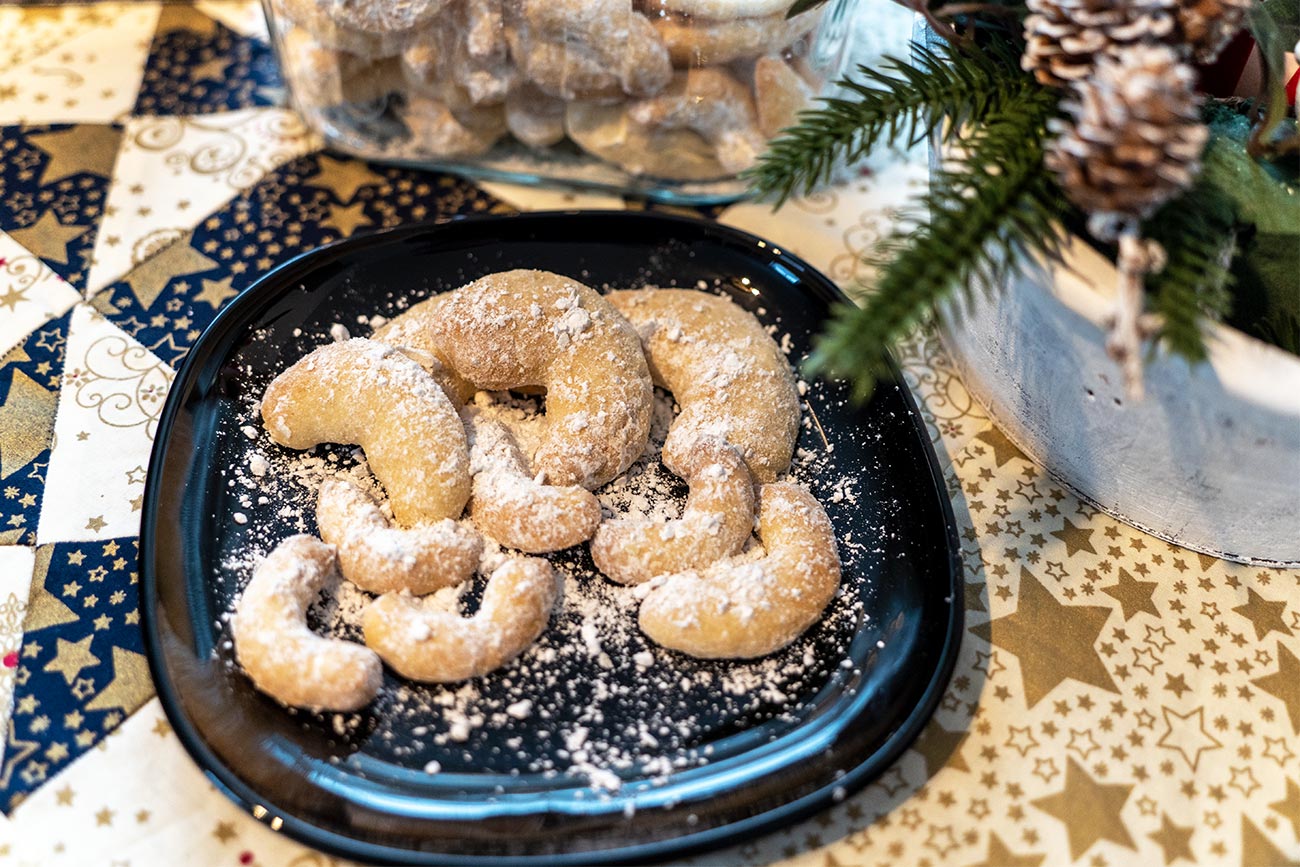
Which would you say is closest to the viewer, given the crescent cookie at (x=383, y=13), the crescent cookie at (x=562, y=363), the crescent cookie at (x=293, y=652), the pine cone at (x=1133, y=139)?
the pine cone at (x=1133, y=139)

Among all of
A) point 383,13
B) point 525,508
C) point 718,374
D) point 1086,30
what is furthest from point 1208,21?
point 383,13

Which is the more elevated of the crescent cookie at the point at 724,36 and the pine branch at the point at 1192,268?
the pine branch at the point at 1192,268

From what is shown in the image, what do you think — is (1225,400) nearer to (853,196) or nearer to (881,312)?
(881,312)

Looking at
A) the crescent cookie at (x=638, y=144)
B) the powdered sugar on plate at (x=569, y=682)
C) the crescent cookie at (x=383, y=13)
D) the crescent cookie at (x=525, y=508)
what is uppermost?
the crescent cookie at (x=383, y=13)

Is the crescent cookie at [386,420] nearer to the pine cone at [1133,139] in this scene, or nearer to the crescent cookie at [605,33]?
the crescent cookie at [605,33]

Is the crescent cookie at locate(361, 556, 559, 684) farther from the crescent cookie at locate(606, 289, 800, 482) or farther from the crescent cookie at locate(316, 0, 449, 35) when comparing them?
the crescent cookie at locate(316, 0, 449, 35)

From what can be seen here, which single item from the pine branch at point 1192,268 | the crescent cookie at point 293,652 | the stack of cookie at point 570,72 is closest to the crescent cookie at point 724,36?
the stack of cookie at point 570,72
